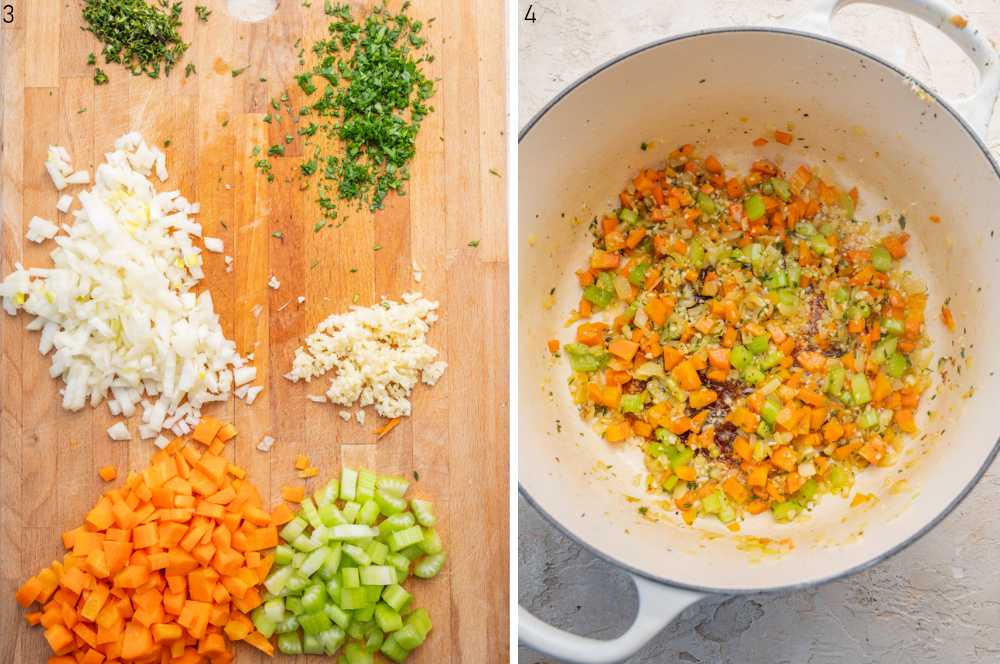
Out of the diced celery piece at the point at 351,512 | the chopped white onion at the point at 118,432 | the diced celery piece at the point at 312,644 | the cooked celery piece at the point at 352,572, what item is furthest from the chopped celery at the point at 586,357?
the chopped white onion at the point at 118,432

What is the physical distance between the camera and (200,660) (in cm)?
180

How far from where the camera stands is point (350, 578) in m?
1.79

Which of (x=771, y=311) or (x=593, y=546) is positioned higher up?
(x=771, y=311)

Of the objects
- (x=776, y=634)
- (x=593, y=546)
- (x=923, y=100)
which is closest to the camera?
(x=593, y=546)

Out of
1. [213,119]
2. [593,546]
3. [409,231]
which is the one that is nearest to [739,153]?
[409,231]

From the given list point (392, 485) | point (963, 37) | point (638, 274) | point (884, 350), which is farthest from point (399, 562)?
point (963, 37)

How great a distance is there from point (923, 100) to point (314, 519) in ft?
5.04

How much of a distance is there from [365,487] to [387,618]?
0.27 metres

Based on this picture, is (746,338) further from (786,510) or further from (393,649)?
(393,649)

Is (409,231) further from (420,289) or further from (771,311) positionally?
(771,311)

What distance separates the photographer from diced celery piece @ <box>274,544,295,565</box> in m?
1.81

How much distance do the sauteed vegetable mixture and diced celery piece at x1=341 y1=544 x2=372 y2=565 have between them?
2.08ft

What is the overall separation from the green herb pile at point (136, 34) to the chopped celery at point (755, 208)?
4.41 feet

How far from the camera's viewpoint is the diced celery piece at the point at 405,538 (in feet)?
5.90
